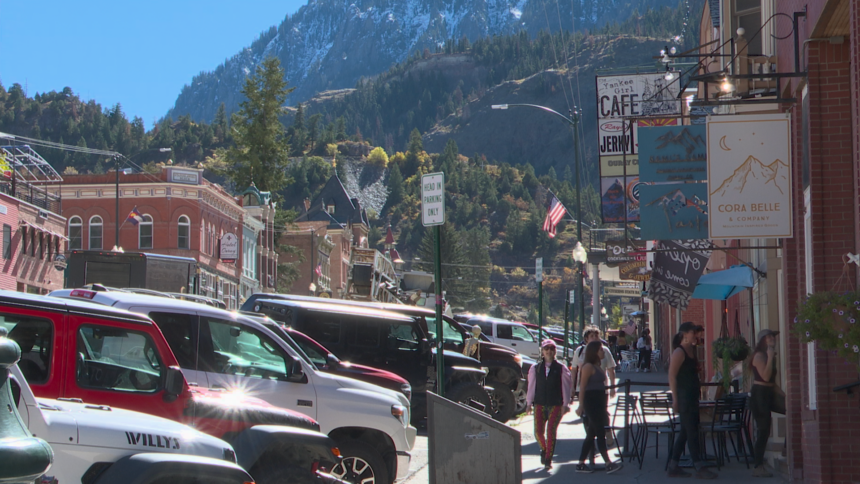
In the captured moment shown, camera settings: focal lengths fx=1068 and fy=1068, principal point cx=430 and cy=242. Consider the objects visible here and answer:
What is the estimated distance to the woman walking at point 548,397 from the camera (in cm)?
1323

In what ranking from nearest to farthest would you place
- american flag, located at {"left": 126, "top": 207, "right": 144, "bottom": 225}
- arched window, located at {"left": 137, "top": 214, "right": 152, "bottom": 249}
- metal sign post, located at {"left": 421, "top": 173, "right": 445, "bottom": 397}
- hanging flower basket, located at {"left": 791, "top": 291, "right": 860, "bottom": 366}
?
1. hanging flower basket, located at {"left": 791, "top": 291, "right": 860, "bottom": 366}
2. metal sign post, located at {"left": 421, "top": 173, "right": 445, "bottom": 397}
3. american flag, located at {"left": 126, "top": 207, "right": 144, "bottom": 225}
4. arched window, located at {"left": 137, "top": 214, "right": 152, "bottom": 249}

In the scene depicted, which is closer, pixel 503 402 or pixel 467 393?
pixel 467 393

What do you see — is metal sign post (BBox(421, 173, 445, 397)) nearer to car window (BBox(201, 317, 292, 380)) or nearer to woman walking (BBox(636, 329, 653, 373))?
car window (BBox(201, 317, 292, 380))

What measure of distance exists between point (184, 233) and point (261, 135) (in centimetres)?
1650

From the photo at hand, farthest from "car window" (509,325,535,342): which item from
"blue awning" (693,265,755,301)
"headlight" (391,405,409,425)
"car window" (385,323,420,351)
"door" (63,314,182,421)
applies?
"door" (63,314,182,421)

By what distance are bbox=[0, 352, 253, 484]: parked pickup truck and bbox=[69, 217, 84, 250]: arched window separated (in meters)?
62.2

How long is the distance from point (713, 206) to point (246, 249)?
65900 millimetres

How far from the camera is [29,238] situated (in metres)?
52.6

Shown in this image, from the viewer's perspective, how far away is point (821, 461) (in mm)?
10109

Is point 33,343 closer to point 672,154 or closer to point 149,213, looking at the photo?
point 672,154

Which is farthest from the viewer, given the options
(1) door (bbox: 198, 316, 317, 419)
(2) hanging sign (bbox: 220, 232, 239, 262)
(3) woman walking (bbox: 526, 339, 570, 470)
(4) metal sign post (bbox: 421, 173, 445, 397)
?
(2) hanging sign (bbox: 220, 232, 239, 262)

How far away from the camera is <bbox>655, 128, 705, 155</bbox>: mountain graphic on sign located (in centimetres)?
1323

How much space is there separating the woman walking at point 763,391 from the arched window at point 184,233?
5495 cm

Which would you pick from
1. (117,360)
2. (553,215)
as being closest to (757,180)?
(117,360)
